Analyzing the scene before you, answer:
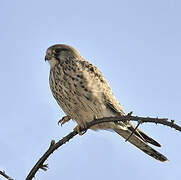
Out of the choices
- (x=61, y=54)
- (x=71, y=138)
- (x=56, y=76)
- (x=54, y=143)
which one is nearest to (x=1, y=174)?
(x=54, y=143)

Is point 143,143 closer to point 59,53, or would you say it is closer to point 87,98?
point 87,98

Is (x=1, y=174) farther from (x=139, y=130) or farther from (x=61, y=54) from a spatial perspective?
(x=61, y=54)

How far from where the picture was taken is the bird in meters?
4.34

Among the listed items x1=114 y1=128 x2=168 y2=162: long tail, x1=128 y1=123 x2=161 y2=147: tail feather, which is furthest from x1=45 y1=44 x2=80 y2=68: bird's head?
x1=128 y1=123 x2=161 y2=147: tail feather

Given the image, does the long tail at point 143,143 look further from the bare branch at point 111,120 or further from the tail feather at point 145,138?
the bare branch at point 111,120

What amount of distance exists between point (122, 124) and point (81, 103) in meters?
0.52

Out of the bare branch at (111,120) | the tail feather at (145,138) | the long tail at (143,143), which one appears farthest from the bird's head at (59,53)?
the bare branch at (111,120)

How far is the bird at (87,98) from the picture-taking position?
4.34 meters

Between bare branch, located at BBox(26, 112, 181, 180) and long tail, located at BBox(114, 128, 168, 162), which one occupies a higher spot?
long tail, located at BBox(114, 128, 168, 162)

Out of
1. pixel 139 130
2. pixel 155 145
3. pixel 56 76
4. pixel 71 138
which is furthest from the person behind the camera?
pixel 56 76

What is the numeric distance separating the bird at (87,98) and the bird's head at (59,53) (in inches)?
2.3

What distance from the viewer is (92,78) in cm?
463

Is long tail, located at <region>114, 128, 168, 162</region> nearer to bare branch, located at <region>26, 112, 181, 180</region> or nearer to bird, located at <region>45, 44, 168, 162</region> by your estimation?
bird, located at <region>45, 44, 168, 162</region>

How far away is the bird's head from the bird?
58mm
